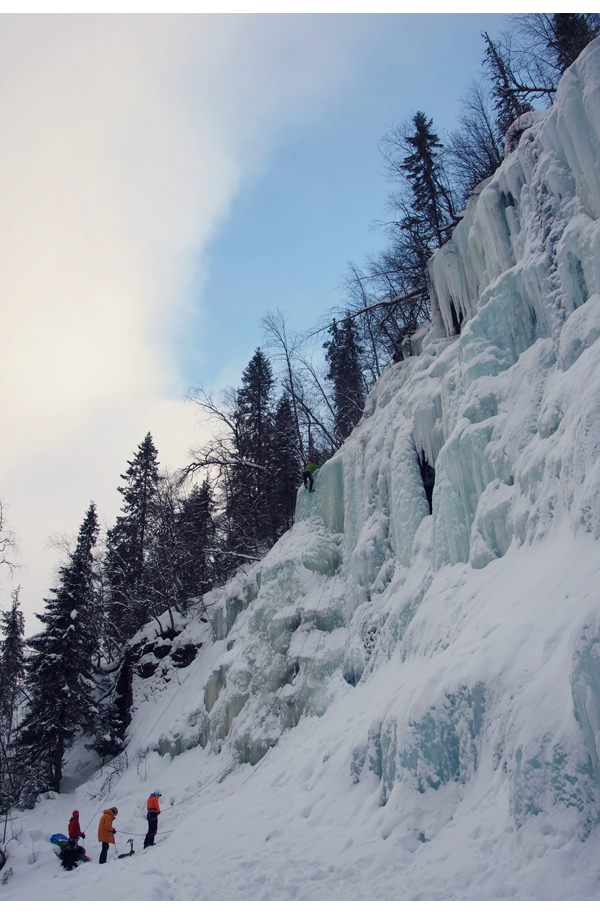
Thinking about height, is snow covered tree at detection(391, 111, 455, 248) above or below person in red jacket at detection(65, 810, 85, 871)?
above

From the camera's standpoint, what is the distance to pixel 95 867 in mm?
8188

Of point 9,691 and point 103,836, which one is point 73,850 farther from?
point 9,691

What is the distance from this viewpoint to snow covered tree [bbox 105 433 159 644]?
22859mm

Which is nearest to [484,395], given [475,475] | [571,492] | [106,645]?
[475,475]

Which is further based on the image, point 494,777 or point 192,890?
point 192,890

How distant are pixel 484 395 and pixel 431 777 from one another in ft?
17.8

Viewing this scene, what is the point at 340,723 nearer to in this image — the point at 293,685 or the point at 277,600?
the point at 293,685

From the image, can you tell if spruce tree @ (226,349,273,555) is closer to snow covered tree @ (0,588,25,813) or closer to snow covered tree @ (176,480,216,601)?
snow covered tree @ (176,480,216,601)

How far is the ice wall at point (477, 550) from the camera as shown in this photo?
4801mm

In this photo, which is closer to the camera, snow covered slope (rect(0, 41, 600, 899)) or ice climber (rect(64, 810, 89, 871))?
snow covered slope (rect(0, 41, 600, 899))

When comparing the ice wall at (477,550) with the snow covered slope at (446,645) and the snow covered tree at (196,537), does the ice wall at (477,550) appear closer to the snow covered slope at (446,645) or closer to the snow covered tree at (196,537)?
the snow covered slope at (446,645)

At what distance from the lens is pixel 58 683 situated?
1630cm

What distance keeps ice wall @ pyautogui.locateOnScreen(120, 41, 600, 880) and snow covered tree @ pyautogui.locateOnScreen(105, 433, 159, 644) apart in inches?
368

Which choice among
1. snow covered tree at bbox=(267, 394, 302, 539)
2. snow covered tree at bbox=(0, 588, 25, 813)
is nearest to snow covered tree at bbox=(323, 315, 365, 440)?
snow covered tree at bbox=(267, 394, 302, 539)
